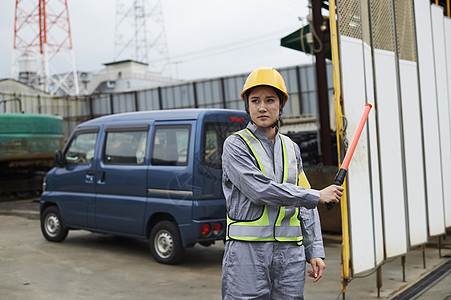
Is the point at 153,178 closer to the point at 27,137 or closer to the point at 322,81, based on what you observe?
the point at 322,81

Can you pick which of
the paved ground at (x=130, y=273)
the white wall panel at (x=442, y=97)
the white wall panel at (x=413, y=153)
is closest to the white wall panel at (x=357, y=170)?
the paved ground at (x=130, y=273)

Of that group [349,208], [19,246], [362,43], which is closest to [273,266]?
[349,208]

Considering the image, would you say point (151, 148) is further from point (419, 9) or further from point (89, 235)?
point (419, 9)

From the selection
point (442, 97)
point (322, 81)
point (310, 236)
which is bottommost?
point (310, 236)

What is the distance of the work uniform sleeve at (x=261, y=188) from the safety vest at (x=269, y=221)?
2.5 inches

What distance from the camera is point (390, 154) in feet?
16.9

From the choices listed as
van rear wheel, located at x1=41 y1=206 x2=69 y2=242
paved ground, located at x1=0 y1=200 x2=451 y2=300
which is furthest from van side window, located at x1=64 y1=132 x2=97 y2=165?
paved ground, located at x1=0 y1=200 x2=451 y2=300

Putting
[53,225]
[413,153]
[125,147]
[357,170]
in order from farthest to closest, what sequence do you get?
[53,225]
[125,147]
[413,153]
[357,170]

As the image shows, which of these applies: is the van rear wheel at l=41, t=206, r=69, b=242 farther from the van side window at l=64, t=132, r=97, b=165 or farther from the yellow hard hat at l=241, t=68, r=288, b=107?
the yellow hard hat at l=241, t=68, r=288, b=107

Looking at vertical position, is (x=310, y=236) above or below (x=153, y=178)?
below

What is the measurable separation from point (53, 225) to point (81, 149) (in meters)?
1.53

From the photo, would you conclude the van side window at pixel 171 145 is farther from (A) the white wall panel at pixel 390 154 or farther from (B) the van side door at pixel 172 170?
(A) the white wall panel at pixel 390 154

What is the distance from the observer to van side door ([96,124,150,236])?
7.34m

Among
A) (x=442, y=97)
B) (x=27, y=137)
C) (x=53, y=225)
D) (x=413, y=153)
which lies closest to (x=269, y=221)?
(x=413, y=153)
